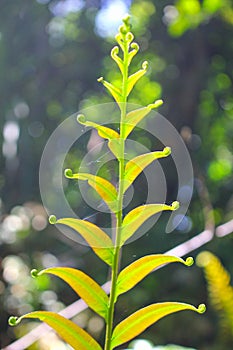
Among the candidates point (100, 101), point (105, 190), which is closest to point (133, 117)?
point (105, 190)

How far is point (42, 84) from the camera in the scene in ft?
4.89

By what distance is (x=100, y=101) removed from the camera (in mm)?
1478

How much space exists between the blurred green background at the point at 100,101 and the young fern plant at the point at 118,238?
904 mm

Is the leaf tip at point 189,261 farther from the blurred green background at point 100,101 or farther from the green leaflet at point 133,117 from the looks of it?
the blurred green background at point 100,101

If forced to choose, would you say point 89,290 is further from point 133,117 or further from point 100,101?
point 100,101

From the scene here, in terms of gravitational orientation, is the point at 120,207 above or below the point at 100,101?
above

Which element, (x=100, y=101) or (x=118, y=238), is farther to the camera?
(x=100, y=101)

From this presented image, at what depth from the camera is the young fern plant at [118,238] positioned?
0.25 metres

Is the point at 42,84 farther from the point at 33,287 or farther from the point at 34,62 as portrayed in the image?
the point at 33,287

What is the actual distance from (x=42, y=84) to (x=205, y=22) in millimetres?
448

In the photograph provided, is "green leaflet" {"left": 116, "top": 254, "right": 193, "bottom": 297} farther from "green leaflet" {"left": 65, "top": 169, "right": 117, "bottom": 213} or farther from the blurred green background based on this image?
the blurred green background

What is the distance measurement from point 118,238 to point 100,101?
124 centimetres

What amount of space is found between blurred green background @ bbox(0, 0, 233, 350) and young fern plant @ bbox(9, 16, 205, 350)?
0.90 metres

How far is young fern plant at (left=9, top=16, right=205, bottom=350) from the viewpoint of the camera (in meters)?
0.25
